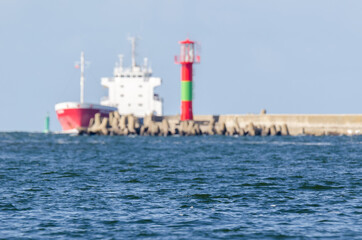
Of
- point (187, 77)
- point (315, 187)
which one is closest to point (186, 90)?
point (187, 77)

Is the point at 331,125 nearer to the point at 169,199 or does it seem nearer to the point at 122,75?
the point at 122,75

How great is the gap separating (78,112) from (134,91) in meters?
9.10

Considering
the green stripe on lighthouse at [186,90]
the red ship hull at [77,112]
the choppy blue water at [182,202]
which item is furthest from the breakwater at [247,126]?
the choppy blue water at [182,202]

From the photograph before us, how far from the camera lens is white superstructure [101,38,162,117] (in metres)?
84.6

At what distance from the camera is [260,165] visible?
97.7 feet

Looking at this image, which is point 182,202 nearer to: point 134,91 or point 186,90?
point 186,90

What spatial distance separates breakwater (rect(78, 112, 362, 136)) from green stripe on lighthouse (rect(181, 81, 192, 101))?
10.6 feet

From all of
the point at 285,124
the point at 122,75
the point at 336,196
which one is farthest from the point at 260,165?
the point at 122,75

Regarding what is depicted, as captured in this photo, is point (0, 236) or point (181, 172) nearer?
point (0, 236)

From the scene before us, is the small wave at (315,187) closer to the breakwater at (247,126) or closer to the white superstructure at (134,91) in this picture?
the breakwater at (247,126)

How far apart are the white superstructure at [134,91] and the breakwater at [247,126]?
6350mm

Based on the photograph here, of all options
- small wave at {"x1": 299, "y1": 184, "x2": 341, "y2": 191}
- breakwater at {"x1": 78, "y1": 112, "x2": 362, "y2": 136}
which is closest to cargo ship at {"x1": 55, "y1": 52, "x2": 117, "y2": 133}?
breakwater at {"x1": 78, "y1": 112, "x2": 362, "y2": 136}

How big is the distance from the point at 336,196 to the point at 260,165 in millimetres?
11799

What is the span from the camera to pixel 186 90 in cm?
7169
